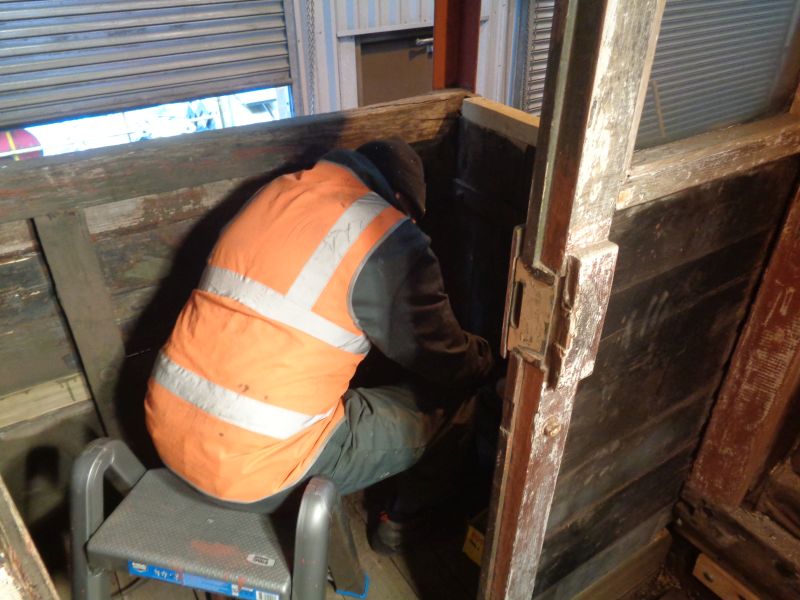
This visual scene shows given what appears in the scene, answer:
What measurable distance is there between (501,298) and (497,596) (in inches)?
38.4

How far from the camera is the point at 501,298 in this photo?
7.13 feet

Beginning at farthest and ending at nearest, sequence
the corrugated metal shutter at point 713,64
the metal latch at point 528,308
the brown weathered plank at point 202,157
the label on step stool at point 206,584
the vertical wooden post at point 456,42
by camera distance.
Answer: the vertical wooden post at point 456,42 → the brown weathered plank at point 202,157 → the label on step stool at point 206,584 → the corrugated metal shutter at point 713,64 → the metal latch at point 528,308

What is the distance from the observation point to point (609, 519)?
6.35 ft

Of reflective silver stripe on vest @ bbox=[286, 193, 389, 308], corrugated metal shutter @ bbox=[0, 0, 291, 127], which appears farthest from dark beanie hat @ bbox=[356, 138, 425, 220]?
corrugated metal shutter @ bbox=[0, 0, 291, 127]

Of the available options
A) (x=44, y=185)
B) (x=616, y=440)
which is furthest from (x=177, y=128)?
(x=616, y=440)

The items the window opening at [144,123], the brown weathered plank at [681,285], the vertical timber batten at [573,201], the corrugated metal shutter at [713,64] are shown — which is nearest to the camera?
the vertical timber batten at [573,201]

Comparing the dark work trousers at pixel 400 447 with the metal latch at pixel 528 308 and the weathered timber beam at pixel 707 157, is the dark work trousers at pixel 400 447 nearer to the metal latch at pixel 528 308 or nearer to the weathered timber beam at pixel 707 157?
the metal latch at pixel 528 308

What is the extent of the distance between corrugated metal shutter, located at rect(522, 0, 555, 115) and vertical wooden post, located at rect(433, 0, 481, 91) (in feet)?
11.9

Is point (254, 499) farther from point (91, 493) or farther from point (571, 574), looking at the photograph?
point (571, 574)

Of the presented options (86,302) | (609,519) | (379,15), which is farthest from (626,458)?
(379,15)

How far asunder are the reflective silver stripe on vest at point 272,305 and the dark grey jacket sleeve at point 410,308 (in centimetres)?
8

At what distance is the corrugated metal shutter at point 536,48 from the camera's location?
565 cm

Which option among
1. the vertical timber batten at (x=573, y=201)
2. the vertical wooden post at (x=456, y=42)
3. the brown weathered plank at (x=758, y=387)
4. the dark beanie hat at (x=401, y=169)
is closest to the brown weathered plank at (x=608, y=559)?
the brown weathered plank at (x=758, y=387)

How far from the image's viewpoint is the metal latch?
108 centimetres
